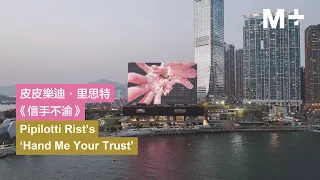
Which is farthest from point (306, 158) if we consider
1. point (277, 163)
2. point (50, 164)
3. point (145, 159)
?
point (50, 164)

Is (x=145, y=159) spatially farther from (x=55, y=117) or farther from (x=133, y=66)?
(x=133, y=66)

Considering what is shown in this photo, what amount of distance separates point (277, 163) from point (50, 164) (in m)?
31.4

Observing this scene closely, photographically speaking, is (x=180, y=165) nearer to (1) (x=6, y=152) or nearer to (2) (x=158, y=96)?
(1) (x=6, y=152)

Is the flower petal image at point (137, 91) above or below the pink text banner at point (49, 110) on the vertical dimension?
above

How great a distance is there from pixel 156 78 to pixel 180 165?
49454 mm

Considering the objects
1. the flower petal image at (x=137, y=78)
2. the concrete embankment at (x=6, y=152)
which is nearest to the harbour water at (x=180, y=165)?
the concrete embankment at (x=6, y=152)

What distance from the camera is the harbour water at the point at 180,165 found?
38688 millimetres

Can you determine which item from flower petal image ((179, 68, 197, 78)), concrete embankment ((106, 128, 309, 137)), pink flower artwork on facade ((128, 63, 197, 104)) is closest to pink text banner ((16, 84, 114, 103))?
concrete embankment ((106, 128, 309, 137))

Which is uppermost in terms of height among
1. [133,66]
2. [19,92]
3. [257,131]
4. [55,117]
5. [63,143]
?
[133,66]

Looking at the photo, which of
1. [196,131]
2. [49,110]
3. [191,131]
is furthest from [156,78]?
[49,110]

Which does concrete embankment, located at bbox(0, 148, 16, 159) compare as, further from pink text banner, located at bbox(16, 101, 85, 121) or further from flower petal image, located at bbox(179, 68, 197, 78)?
flower petal image, located at bbox(179, 68, 197, 78)

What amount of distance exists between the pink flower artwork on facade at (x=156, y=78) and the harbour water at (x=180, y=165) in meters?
33.6

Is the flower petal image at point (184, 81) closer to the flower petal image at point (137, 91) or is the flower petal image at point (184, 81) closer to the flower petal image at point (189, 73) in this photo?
the flower petal image at point (189, 73)

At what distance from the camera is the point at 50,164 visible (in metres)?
43.8
